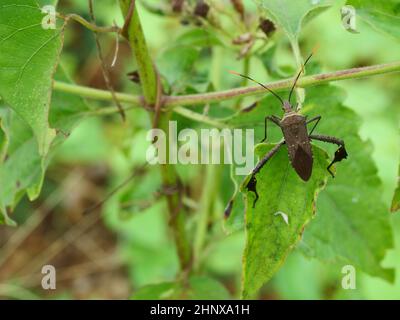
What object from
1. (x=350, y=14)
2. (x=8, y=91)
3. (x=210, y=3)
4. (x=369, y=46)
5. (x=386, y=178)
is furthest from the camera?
(x=369, y=46)

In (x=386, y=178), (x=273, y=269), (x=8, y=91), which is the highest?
(x=386, y=178)

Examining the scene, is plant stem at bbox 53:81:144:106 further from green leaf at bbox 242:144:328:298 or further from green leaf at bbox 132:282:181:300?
green leaf at bbox 132:282:181:300

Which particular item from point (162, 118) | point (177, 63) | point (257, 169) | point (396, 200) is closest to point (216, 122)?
point (162, 118)

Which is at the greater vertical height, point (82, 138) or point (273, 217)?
point (82, 138)

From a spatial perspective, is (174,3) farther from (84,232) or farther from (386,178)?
(84,232)

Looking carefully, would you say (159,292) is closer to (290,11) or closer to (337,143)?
(337,143)

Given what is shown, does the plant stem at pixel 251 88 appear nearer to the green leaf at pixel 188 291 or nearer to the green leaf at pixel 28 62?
the green leaf at pixel 28 62

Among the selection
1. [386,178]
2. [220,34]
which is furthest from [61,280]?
[220,34]

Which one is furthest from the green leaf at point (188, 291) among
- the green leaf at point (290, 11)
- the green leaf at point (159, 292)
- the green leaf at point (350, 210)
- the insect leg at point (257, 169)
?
the green leaf at point (290, 11)
